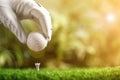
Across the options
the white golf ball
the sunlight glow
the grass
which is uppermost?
the sunlight glow

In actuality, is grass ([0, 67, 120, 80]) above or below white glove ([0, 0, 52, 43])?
below

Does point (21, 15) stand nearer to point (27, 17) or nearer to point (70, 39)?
point (27, 17)

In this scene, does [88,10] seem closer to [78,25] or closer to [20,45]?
[78,25]

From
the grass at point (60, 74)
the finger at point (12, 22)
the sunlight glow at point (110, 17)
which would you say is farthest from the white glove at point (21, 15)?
the sunlight glow at point (110, 17)

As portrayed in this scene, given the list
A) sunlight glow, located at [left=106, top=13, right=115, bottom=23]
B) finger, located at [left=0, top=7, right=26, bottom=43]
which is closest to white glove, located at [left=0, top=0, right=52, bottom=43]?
finger, located at [left=0, top=7, right=26, bottom=43]

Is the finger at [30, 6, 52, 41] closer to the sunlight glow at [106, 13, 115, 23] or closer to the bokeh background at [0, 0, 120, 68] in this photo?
the bokeh background at [0, 0, 120, 68]

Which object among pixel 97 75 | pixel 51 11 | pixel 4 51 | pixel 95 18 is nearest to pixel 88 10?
pixel 95 18
